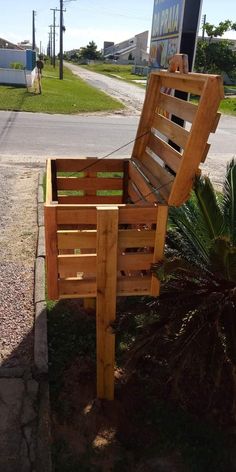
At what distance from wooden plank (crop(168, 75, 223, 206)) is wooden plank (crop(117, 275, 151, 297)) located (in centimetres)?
59

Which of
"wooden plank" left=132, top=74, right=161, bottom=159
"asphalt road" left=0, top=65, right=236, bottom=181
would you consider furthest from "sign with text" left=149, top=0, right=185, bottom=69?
"asphalt road" left=0, top=65, right=236, bottom=181

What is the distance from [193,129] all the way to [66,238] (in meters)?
0.98

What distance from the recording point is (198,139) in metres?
2.44

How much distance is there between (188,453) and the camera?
2.90m

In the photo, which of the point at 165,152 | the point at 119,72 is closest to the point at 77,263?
the point at 165,152

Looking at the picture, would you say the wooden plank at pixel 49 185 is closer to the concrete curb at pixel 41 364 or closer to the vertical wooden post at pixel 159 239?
the vertical wooden post at pixel 159 239

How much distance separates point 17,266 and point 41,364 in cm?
182

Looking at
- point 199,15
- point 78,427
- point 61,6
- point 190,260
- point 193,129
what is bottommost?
point 78,427

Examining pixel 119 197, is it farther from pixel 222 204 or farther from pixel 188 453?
pixel 188 453

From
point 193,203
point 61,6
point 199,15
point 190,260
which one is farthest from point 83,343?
point 61,6

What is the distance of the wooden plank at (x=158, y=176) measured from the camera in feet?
9.47

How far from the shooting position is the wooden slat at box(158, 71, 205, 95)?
2.53m

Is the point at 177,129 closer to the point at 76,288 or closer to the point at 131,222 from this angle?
the point at 131,222

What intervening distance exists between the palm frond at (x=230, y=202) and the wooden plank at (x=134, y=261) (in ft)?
1.93
